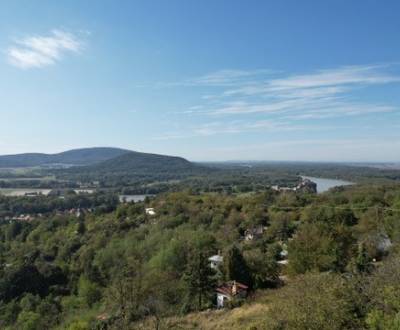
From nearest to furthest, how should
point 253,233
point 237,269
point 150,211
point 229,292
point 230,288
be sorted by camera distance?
point 229,292, point 230,288, point 237,269, point 253,233, point 150,211

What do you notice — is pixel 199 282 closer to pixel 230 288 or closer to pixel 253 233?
pixel 230 288

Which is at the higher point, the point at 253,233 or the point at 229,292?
the point at 229,292

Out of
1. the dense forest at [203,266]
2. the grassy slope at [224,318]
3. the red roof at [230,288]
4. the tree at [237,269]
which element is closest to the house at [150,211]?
the dense forest at [203,266]

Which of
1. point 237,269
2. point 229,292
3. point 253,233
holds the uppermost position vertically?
point 237,269

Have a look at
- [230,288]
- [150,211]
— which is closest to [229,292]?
[230,288]

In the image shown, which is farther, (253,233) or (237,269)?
(253,233)

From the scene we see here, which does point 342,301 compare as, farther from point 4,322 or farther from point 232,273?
point 4,322

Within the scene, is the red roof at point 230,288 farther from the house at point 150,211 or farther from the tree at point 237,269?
the house at point 150,211

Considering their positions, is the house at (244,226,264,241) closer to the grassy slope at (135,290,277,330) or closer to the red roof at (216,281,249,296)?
the red roof at (216,281,249,296)
